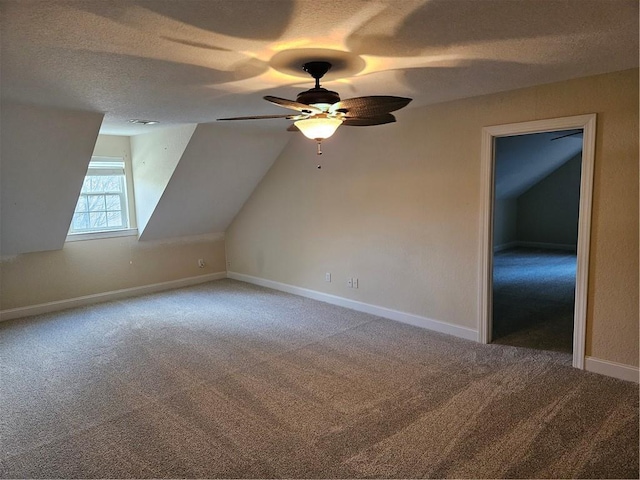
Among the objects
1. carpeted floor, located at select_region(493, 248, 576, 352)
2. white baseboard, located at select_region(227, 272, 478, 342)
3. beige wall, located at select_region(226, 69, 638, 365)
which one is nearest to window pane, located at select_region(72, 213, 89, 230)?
beige wall, located at select_region(226, 69, 638, 365)

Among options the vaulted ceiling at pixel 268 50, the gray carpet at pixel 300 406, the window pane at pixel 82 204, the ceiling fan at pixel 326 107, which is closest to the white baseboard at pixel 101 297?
the gray carpet at pixel 300 406

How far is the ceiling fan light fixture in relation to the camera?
2.48 metres

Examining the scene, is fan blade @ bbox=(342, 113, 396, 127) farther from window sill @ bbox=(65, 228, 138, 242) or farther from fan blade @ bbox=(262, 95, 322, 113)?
window sill @ bbox=(65, 228, 138, 242)

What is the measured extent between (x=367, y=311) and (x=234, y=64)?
3.15 metres

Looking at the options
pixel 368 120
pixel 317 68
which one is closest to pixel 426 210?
pixel 368 120

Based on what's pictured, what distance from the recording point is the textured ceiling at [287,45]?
175 cm

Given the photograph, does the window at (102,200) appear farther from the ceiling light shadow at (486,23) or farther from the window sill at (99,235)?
the ceiling light shadow at (486,23)

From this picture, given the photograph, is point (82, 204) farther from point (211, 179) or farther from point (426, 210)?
point (426, 210)

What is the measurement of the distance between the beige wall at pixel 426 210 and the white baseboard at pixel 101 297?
2.88ft

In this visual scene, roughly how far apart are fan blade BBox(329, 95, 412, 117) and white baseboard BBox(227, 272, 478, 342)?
242 cm

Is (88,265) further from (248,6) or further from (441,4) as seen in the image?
(441,4)

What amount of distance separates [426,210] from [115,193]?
14.0 ft

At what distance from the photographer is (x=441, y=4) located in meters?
1.72

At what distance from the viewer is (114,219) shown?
5758mm
